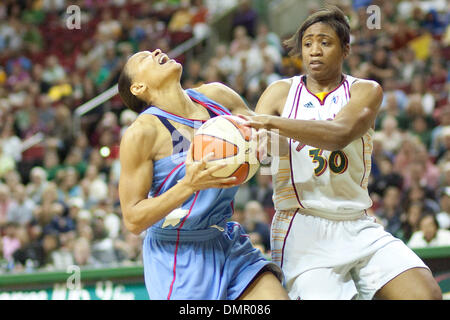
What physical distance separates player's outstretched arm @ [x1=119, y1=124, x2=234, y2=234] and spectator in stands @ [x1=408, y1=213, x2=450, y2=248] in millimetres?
3414

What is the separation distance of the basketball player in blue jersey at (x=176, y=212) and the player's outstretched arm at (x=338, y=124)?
342mm

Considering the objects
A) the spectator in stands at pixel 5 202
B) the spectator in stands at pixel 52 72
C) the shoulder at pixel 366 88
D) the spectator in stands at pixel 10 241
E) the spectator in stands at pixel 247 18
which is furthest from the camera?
the spectator in stands at pixel 52 72

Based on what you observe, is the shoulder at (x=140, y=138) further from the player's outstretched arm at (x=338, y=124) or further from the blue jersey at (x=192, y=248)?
the player's outstretched arm at (x=338, y=124)

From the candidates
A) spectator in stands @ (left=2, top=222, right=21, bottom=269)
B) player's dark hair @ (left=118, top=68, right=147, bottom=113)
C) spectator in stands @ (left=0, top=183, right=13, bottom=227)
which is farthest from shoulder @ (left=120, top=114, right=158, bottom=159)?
spectator in stands @ (left=0, top=183, right=13, bottom=227)

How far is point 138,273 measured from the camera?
549 centimetres

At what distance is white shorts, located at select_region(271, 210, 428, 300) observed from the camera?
3.07 meters

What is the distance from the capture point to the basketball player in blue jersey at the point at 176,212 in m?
2.93

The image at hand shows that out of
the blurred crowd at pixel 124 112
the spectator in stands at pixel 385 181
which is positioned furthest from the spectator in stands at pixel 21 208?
the spectator in stands at pixel 385 181

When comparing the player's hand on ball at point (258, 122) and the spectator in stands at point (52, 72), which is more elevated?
the player's hand on ball at point (258, 122)

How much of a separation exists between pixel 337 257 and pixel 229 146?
82 cm

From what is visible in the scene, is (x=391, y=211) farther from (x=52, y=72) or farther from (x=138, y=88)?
(x=52, y=72)

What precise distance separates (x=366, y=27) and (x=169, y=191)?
6745 millimetres

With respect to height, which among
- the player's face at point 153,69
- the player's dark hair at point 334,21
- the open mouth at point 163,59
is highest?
the player's dark hair at point 334,21

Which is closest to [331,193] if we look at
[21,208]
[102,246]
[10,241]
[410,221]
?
[410,221]
